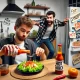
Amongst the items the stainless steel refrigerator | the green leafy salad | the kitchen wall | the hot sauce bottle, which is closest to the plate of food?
the green leafy salad

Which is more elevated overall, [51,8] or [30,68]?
[51,8]

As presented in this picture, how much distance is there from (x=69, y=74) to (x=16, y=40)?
2.85 ft

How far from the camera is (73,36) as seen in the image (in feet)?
11.5

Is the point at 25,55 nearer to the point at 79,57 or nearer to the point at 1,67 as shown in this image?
the point at 1,67

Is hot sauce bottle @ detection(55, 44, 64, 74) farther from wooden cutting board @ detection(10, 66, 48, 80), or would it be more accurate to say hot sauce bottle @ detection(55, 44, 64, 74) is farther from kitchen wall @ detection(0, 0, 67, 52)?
kitchen wall @ detection(0, 0, 67, 52)

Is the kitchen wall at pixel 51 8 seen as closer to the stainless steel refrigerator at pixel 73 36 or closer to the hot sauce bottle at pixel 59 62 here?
the stainless steel refrigerator at pixel 73 36

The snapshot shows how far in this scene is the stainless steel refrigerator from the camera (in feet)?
11.3

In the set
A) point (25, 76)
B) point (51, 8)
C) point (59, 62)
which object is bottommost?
point (25, 76)

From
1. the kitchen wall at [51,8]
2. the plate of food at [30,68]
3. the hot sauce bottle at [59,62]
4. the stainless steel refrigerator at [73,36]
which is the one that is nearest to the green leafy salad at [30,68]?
the plate of food at [30,68]

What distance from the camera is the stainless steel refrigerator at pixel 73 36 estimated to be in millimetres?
3447

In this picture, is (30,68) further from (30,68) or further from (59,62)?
(59,62)

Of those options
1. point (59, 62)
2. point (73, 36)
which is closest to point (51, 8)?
point (73, 36)

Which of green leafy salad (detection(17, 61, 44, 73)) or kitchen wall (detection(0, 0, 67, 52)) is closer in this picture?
green leafy salad (detection(17, 61, 44, 73))

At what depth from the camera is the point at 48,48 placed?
377 centimetres
